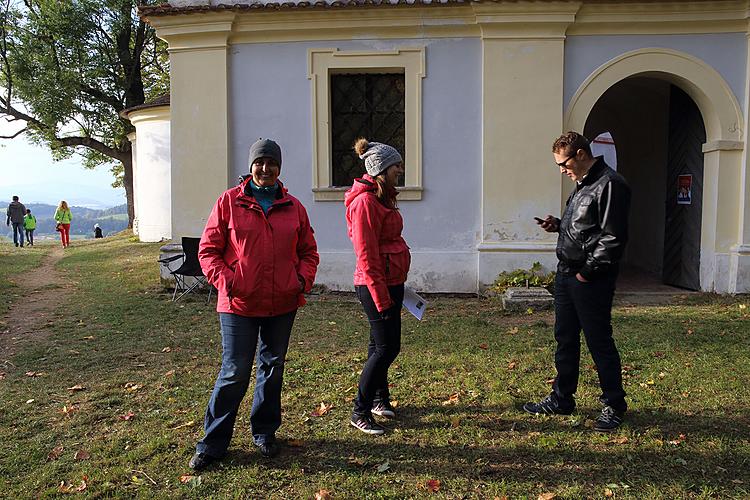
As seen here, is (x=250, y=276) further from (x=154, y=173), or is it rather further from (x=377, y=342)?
(x=154, y=173)

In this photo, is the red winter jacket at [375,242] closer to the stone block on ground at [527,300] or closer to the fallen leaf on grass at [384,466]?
the fallen leaf on grass at [384,466]

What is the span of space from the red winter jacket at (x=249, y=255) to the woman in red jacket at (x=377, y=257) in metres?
0.48

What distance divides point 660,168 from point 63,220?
1872 centimetres

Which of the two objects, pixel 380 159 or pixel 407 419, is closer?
pixel 380 159

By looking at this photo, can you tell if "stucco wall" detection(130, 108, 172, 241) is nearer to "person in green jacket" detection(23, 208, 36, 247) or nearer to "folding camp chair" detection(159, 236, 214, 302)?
"person in green jacket" detection(23, 208, 36, 247)

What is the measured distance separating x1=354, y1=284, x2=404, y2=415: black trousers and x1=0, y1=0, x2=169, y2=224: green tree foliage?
23.0 m

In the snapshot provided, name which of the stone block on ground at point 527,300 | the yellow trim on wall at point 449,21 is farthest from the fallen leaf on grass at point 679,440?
the yellow trim on wall at point 449,21

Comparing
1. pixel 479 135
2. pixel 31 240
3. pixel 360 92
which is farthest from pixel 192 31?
pixel 31 240

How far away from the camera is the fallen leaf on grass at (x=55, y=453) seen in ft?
12.6

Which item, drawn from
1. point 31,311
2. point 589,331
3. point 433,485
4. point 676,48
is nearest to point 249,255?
point 433,485

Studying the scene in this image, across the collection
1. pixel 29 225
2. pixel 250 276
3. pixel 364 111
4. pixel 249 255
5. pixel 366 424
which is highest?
pixel 364 111

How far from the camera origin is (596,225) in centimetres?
381

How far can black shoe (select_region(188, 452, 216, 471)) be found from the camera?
141 inches

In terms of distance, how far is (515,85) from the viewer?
9039 mm
